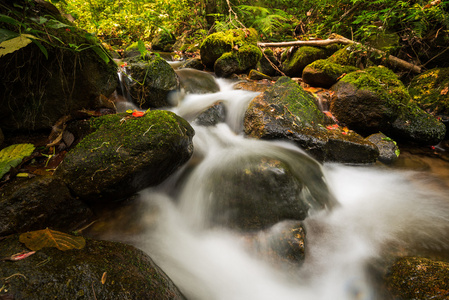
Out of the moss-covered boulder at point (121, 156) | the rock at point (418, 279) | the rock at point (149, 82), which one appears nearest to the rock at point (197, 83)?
the rock at point (149, 82)

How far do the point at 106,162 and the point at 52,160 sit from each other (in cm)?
86

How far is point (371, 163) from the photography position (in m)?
3.85

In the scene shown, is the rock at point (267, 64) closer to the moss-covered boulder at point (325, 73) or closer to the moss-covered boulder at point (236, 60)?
the moss-covered boulder at point (236, 60)

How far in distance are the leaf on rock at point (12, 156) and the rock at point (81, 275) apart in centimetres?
105

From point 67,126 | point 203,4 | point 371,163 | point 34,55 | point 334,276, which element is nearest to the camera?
point 334,276

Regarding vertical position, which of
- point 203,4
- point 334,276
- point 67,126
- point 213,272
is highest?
point 203,4

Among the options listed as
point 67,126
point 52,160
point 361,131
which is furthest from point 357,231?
point 67,126

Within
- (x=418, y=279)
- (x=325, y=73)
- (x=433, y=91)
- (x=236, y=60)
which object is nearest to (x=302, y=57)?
(x=325, y=73)

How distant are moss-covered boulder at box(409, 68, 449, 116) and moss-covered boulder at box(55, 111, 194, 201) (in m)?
6.09

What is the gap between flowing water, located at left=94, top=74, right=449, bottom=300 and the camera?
80.1 inches

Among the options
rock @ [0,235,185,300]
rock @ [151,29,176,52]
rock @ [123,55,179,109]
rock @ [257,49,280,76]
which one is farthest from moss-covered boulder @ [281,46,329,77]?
rock @ [0,235,185,300]

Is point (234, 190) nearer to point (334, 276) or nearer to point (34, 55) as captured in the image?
point (334, 276)

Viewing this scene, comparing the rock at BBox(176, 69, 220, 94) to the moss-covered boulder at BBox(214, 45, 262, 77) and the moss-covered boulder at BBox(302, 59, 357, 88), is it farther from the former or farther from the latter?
the moss-covered boulder at BBox(302, 59, 357, 88)

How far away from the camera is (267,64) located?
7.24 metres
